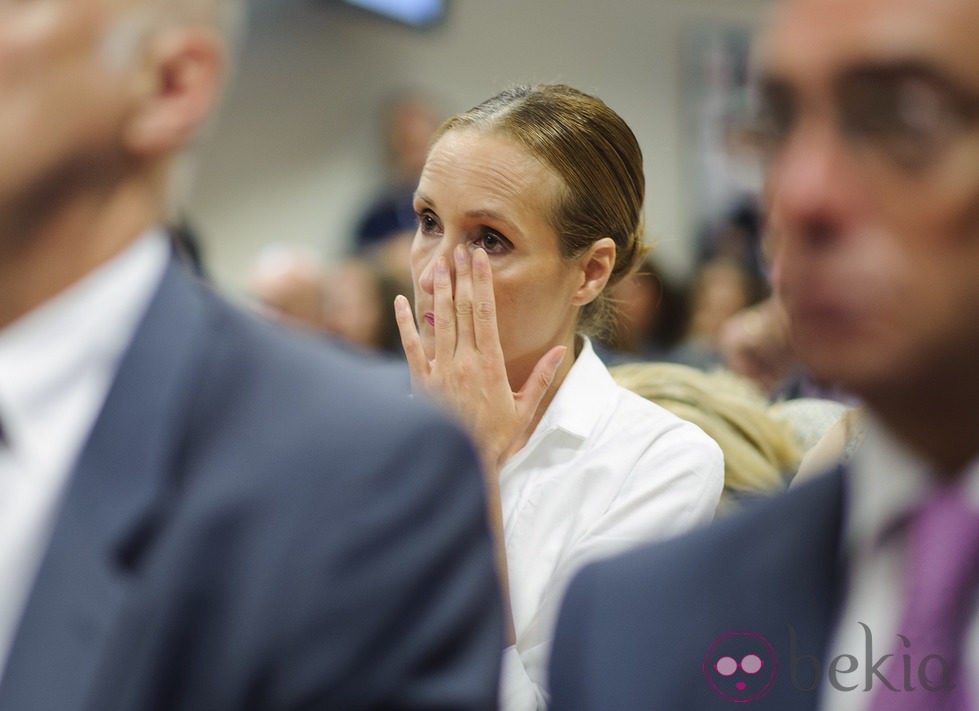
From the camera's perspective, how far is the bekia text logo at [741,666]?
742 millimetres

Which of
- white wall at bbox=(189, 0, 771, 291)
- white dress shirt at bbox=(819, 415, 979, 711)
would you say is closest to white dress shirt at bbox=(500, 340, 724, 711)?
white dress shirt at bbox=(819, 415, 979, 711)

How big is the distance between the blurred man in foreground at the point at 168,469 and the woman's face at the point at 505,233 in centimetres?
65

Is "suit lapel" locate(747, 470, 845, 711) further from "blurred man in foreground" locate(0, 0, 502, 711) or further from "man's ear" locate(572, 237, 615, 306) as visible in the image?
"man's ear" locate(572, 237, 615, 306)

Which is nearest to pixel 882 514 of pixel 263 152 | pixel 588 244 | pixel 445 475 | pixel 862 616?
pixel 862 616

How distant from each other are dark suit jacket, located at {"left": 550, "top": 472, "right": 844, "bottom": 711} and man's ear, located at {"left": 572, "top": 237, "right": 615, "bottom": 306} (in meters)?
0.75

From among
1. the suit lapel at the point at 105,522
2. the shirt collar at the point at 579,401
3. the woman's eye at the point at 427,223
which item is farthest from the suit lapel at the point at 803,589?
the woman's eye at the point at 427,223

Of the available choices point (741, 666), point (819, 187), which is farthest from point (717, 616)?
point (819, 187)

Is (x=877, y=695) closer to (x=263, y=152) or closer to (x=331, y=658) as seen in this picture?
(x=331, y=658)

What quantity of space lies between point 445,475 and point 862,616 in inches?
10.6

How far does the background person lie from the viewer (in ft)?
4.66

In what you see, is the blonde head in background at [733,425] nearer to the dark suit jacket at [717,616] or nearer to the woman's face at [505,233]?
the woman's face at [505,233]

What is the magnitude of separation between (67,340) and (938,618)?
56 centimetres

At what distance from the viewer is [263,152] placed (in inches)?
194

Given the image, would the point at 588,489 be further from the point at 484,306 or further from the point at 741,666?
the point at 741,666
